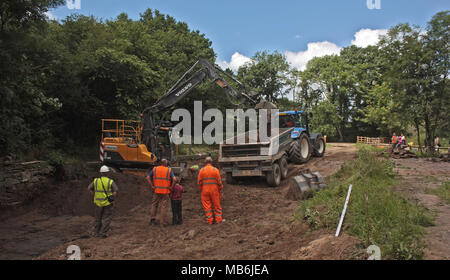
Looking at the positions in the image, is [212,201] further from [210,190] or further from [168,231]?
[168,231]

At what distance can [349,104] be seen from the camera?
46.6m

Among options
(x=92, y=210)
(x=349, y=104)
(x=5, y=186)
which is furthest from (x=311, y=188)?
(x=349, y=104)

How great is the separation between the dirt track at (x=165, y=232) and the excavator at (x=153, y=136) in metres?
1.26

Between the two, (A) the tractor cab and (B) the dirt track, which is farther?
(A) the tractor cab

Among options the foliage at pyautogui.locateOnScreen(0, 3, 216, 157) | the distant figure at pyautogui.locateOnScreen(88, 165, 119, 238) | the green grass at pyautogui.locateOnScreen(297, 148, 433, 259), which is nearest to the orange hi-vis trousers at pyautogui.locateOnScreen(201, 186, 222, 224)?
the green grass at pyautogui.locateOnScreen(297, 148, 433, 259)

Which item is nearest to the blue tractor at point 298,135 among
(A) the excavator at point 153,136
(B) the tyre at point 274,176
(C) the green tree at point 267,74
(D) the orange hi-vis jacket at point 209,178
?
(B) the tyre at point 274,176

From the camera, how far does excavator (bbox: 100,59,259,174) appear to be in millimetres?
12109

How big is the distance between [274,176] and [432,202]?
5152 millimetres

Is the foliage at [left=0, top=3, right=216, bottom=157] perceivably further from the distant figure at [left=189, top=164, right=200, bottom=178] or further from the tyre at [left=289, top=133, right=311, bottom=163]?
the tyre at [left=289, top=133, right=311, bottom=163]

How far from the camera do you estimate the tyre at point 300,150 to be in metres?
13.1

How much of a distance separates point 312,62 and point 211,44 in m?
18.0

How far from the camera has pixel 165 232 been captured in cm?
720

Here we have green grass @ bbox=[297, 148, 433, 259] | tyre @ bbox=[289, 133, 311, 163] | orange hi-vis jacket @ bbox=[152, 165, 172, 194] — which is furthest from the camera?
tyre @ bbox=[289, 133, 311, 163]
